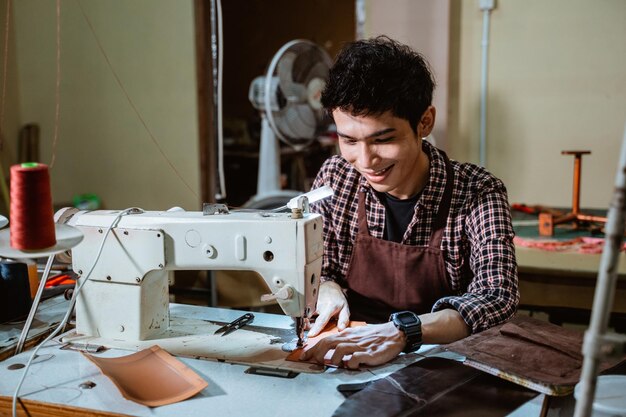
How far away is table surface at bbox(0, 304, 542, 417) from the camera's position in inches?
44.8

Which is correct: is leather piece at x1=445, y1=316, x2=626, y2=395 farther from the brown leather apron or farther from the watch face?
the brown leather apron

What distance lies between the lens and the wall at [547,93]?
124 inches

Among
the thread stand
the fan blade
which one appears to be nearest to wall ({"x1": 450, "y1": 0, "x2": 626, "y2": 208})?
the thread stand

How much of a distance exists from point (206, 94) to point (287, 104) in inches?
27.8

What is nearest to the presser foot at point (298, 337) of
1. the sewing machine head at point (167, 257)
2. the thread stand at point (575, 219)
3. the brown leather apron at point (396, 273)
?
the sewing machine head at point (167, 257)

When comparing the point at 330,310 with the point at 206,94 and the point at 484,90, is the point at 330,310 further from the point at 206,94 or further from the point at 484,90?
the point at 206,94

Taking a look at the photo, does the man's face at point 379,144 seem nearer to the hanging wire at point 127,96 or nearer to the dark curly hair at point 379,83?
the dark curly hair at point 379,83

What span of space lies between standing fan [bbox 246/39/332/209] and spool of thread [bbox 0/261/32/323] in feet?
5.79

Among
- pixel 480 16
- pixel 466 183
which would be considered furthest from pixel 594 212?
pixel 466 183

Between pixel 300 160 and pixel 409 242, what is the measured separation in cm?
213

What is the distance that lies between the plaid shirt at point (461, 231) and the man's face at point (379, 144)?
171mm

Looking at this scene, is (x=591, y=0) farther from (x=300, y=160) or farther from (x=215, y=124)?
(x=215, y=124)

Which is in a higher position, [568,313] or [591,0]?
[591,0]

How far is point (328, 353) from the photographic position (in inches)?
A: 53.1
